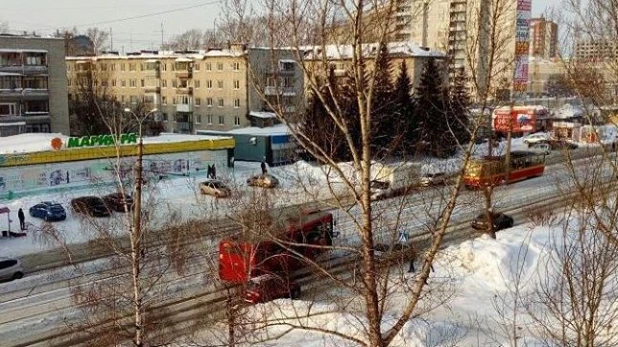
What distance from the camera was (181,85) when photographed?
57625 mm

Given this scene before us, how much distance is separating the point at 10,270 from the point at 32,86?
29.8 meters

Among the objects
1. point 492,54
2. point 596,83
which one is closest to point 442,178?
point 492,54

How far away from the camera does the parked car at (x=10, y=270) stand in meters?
18.3

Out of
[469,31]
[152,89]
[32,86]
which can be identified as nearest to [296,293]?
[469,31]

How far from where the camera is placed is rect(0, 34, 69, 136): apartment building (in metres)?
42.7

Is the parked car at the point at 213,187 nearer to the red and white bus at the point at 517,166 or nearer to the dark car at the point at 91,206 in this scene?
the dark car at the point at 91,206

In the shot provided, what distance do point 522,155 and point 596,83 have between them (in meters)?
28.9

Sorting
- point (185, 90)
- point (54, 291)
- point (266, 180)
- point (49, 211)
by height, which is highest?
point (185, 90)

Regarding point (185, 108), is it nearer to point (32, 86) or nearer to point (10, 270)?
point (32, 86)

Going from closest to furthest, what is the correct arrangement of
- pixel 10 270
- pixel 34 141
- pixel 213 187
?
pixel 10 270
pixel 213 187
pixel 34 141

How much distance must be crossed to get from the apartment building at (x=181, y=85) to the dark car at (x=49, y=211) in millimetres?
21126

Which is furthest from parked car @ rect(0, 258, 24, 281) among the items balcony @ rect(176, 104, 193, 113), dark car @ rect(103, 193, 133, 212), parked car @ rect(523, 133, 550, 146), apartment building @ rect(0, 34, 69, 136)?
parked car @ rect(523, 133, 550, 146)

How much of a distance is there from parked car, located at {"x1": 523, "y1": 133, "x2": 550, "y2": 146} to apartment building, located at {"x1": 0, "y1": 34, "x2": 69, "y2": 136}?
36.2 m

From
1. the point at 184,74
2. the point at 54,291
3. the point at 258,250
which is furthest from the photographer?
the point at 184,74
